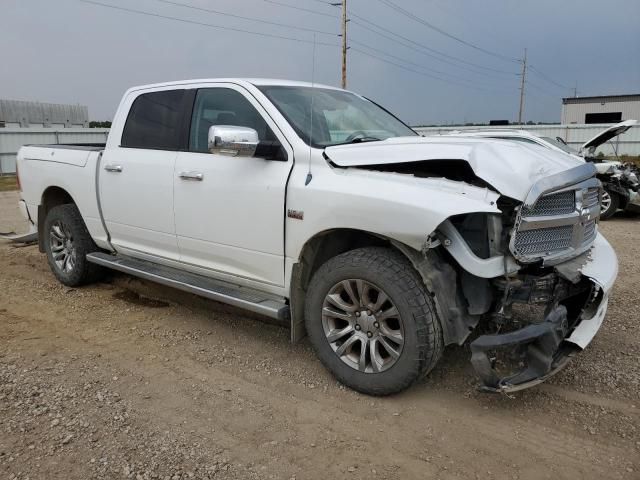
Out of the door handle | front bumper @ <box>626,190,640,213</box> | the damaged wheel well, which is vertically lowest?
front bumper @ <box>626,190,640,213</box>

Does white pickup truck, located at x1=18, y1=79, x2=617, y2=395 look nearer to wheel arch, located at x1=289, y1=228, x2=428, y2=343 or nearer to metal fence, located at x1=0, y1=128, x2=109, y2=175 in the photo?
wheel arch, located at x1=289, y1=228, x2=428, y2=343

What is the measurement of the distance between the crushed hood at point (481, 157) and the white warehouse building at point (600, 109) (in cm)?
4348

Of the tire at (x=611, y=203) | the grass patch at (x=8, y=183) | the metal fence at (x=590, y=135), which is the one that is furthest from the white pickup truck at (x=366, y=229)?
the metal fence at (x=590, y=135)

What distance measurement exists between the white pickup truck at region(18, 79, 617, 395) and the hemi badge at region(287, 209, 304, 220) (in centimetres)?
1

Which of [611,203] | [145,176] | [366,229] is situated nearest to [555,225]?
[366,229]

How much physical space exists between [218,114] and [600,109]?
45287 mm

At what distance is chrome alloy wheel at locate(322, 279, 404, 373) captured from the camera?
331 centimetres

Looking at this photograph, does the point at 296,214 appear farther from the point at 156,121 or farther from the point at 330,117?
the point at 156,121

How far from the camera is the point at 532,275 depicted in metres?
3.22

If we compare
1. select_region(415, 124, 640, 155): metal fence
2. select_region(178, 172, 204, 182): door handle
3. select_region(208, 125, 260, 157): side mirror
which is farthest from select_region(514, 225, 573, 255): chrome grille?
select_region(415, 124, 640, 155): metal fence

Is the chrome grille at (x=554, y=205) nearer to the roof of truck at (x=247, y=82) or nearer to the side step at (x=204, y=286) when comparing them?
the side step at (x=204, y=286)

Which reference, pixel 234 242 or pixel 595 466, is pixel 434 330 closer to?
pixel 595 466

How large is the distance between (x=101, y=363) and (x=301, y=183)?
200cm

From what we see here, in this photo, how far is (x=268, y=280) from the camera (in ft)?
12.7
